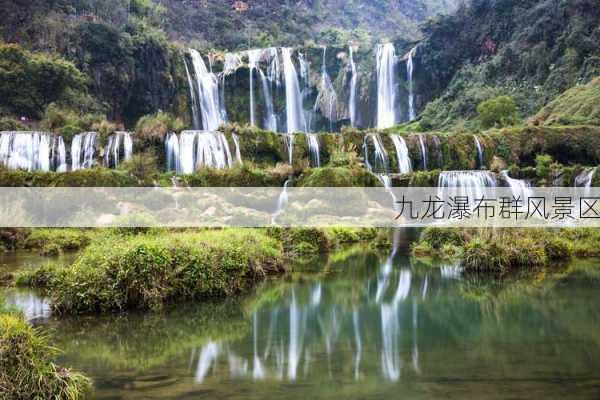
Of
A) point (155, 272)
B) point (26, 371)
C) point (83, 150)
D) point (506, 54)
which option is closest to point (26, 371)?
point (26, 371)

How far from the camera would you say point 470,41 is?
65.8 meters

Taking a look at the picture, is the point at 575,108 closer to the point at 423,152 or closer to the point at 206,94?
the point at 423,152

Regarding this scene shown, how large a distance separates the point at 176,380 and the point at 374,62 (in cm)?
5819

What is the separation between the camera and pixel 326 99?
→ 62.8m

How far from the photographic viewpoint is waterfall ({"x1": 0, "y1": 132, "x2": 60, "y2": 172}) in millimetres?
34719

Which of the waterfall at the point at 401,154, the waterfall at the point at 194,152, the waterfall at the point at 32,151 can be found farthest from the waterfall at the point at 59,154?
the waterfall at the point at 401,154

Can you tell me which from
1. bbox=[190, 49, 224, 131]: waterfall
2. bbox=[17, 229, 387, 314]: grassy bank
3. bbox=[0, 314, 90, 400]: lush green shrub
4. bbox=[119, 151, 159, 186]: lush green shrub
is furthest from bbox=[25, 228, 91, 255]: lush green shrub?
bbox=[190, 49, 224, 131]: waterfall

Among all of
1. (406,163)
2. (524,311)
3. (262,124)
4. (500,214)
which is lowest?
(524,311)

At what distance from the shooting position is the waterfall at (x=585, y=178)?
34031 millimetres

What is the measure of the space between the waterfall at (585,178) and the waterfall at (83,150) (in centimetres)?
2911

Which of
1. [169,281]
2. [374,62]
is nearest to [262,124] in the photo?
[374,62]

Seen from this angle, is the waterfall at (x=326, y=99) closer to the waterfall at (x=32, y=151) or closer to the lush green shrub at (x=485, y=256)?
the waterfall at (x=32, y=151)

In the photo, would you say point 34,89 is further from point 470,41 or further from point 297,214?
point 470,41

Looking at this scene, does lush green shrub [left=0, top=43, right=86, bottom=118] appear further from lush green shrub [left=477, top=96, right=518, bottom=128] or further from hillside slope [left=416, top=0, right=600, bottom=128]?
lush green shrub [left=477, top=96, right=518, bottom=128]
